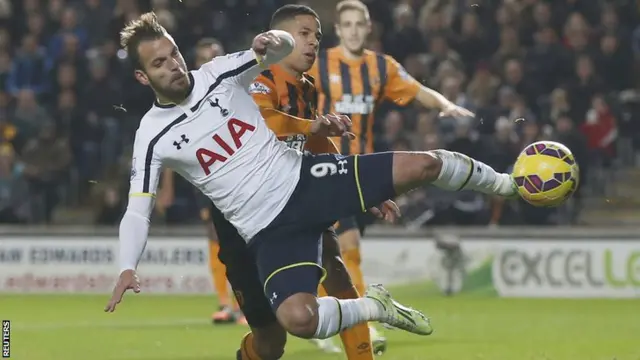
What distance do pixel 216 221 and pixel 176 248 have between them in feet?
26.5

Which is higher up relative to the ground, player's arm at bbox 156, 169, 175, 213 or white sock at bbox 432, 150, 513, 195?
white sock at bbox 432, 150, 513, 195

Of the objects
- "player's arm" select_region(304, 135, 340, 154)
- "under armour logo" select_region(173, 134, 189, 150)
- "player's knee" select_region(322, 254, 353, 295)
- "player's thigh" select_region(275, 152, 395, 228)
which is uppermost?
"under armour logo" select_region(173, 134, 189, 150)

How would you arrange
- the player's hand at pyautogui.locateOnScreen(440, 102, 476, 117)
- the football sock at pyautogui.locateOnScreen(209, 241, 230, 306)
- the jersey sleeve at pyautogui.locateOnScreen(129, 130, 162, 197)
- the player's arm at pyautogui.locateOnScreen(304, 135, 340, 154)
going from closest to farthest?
the jersey sleeve at pyautogui.locateOnScreen(129, 130, 162, 197)
the player's arm at pyautogui.locateOnScreen(304, 135, 340, 154)
the player's hand at pyautogui.locateOnScreen(440, 102, 476, 117)
the football sock at pyautogui.locateOnScreen(209, 241, 230, 306)

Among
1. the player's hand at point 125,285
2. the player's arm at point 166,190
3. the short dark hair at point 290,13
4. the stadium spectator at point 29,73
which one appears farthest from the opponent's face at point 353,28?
the stadium spectator at point 29,73

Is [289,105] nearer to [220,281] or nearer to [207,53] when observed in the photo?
[207,53]

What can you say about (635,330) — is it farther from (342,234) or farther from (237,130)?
(237,130)

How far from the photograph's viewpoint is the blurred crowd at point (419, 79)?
611 inches

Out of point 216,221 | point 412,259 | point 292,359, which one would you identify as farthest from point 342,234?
point 412,259

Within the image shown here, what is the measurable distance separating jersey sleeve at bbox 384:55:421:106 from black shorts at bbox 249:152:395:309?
3.45 m

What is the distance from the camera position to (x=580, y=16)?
16953mm

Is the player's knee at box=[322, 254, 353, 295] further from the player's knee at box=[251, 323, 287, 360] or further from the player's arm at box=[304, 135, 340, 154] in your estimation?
the player's arm at box=[304, 135, 340, 154]

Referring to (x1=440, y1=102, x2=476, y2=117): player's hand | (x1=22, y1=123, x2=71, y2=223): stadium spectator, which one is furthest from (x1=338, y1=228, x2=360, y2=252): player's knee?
(x1=22, y1=123, x2=71, y2=223): stadium spectator

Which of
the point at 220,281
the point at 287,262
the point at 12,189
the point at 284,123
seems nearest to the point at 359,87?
the point at 220,281

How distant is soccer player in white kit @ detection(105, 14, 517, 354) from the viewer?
21.4 feet
